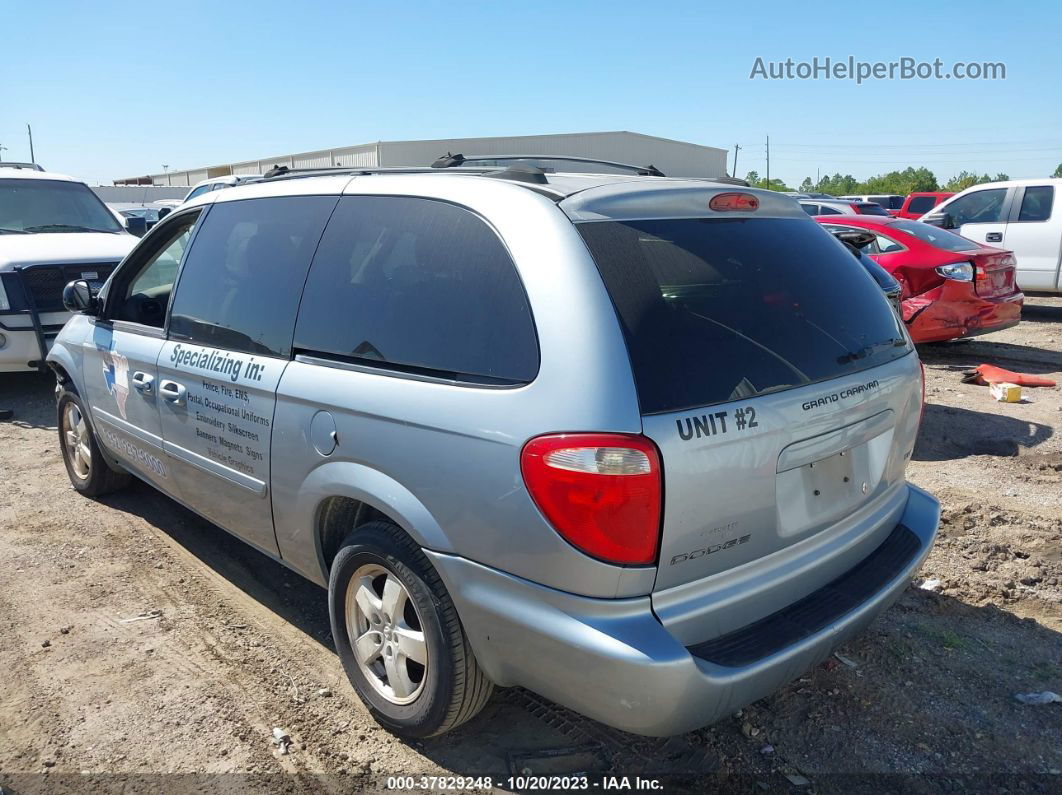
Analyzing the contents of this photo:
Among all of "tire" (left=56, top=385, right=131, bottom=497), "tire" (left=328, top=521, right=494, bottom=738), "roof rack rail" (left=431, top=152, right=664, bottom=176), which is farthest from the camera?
"tire" (left=56, top=385, right=131, bottom=497)

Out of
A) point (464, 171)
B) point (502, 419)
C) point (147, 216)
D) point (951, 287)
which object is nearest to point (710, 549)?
point (502, 419)

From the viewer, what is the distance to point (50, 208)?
9.08 meters

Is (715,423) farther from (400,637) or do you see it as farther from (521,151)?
(521,151)

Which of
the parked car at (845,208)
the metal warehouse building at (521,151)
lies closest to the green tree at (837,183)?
the metal warehouse building at (521,151)

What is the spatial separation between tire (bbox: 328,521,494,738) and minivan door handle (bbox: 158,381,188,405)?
1.23 m

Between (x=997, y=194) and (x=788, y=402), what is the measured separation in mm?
11949

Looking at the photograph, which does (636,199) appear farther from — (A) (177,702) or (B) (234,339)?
(A) (177,702)

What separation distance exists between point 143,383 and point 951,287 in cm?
786

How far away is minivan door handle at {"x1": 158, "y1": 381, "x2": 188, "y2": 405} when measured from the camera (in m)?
3.60

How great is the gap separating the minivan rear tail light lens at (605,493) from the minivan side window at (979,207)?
12.2 m

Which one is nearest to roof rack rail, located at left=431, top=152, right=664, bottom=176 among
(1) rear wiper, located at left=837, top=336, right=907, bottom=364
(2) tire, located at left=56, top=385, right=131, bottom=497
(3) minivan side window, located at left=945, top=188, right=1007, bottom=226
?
(1) rear wiper, located at left=837, top=336, right=907, bottom=364

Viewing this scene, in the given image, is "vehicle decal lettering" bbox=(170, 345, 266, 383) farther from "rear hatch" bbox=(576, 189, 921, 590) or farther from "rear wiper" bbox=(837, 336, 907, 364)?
"rear wiper" bbox=(837, 336, 907, 364)

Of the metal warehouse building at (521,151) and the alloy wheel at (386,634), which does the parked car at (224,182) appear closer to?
the alloy wheel at (386,634)

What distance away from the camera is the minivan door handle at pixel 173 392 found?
360 centimetres
